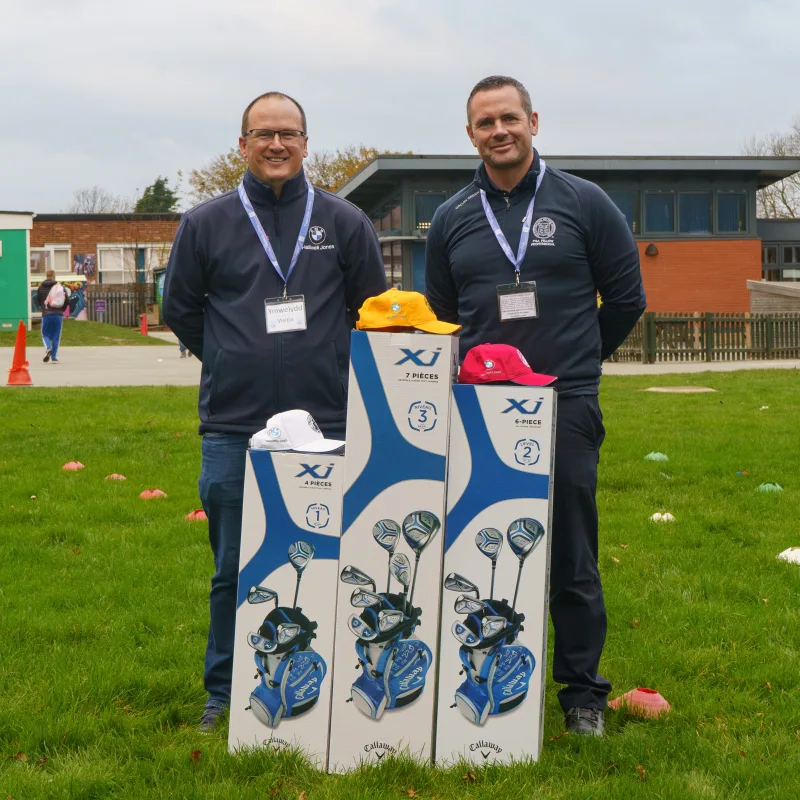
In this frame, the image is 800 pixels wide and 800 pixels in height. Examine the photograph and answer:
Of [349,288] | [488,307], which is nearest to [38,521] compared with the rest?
[349,288]

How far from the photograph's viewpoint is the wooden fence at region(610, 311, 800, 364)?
25250 millimetres

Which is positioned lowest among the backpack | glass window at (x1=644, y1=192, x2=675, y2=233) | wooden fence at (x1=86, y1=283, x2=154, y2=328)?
the backpack

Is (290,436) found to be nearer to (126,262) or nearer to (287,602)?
(287,602)

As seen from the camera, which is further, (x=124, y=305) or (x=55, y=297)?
(x=124, y=305)

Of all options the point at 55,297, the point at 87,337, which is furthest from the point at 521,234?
the point at 87,337

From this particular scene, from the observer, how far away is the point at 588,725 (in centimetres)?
379

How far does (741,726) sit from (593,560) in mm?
778

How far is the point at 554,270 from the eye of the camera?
378 centimetres

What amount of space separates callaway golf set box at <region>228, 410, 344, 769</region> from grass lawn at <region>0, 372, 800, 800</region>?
0.43 ft

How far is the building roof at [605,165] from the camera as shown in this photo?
3406 centimetres

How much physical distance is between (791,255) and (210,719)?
4107 cm

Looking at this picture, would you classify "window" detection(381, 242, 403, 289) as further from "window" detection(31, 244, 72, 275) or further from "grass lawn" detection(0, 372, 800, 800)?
"window" detection(31, 244, 72, 275)

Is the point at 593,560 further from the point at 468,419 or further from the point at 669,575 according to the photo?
the point at 669,575

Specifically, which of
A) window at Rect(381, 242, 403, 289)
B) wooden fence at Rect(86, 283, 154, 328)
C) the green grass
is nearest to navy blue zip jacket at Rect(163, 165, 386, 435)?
the green grass
